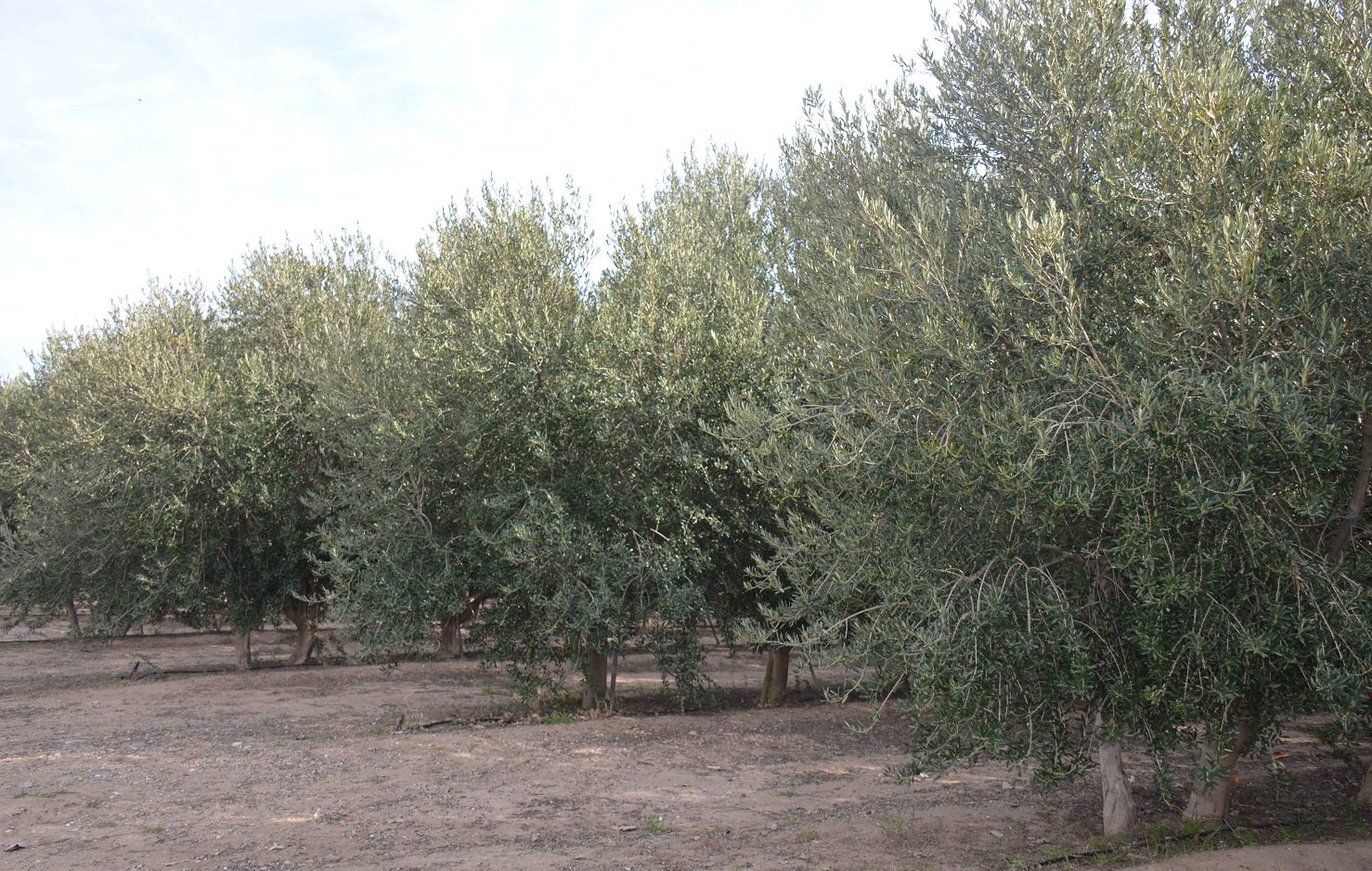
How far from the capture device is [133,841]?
848cm

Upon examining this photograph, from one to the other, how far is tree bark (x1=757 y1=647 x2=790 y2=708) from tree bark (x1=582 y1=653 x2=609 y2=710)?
113 inches

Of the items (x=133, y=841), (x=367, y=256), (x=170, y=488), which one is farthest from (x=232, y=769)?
(x=367, y=256)

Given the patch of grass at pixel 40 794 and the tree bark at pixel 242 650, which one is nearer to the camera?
the patch of grass at pixel 40 794

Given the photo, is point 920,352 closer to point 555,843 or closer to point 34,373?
point 555,843

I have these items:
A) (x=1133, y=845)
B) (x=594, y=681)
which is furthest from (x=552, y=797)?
(x=1133, y=845)

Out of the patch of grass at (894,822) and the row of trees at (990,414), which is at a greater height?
the row of trees at (990,414)

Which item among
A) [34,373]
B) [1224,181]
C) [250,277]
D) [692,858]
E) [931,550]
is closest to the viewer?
[1224,181]

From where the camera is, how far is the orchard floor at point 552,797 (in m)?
7.95

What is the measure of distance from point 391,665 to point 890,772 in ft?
32.7

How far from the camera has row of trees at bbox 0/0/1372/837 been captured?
5.95m

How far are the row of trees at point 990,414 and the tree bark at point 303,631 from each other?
348 inches

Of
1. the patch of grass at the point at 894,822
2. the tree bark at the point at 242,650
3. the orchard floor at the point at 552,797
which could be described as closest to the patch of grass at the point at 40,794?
the orchard floor at the point at 552,797

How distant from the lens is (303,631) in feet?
73.3

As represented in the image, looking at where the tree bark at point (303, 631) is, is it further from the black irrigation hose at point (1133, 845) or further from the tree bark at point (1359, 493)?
the tree bark at point (1359, 493)
